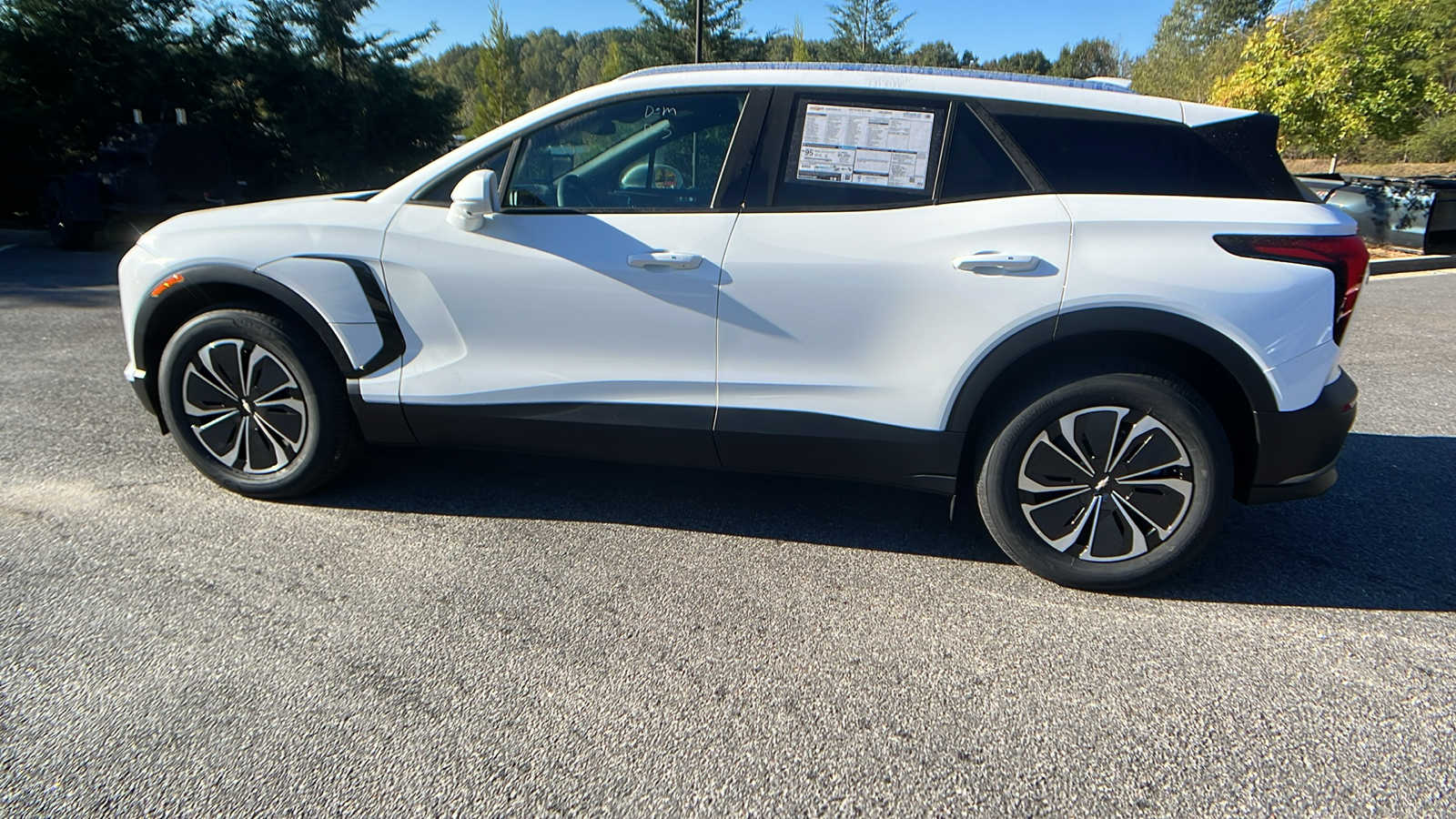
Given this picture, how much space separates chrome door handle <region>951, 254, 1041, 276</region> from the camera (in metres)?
2.88

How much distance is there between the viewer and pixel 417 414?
342 cm

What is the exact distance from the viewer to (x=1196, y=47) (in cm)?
5056

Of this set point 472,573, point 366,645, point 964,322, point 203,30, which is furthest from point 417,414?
point 203,30

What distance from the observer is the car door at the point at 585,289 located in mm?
3127

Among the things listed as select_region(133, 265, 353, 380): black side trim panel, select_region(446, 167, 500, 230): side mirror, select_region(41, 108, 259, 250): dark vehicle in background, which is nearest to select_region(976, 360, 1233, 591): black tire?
select_region(446, 167, 500, 230): side mirror

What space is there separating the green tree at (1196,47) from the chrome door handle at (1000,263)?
24587 millimetres

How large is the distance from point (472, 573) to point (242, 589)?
2.37 feet

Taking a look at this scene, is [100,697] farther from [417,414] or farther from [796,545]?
[796,545]

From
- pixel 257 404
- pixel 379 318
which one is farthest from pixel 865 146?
pixel 257 404

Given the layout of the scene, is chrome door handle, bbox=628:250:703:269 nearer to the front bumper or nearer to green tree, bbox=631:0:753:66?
the front bumper

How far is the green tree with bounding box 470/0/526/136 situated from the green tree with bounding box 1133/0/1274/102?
22291mm

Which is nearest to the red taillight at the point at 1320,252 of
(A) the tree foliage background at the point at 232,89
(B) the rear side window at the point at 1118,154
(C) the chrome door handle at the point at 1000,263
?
(B) the rear side window at the point at 1118,154

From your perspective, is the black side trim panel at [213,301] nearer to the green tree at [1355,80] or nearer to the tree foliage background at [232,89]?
the tree foliage background at [232,89]

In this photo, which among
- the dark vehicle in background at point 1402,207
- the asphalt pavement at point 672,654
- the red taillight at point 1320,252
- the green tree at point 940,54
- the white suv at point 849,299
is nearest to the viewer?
the asphalt pavement at point 672,654
